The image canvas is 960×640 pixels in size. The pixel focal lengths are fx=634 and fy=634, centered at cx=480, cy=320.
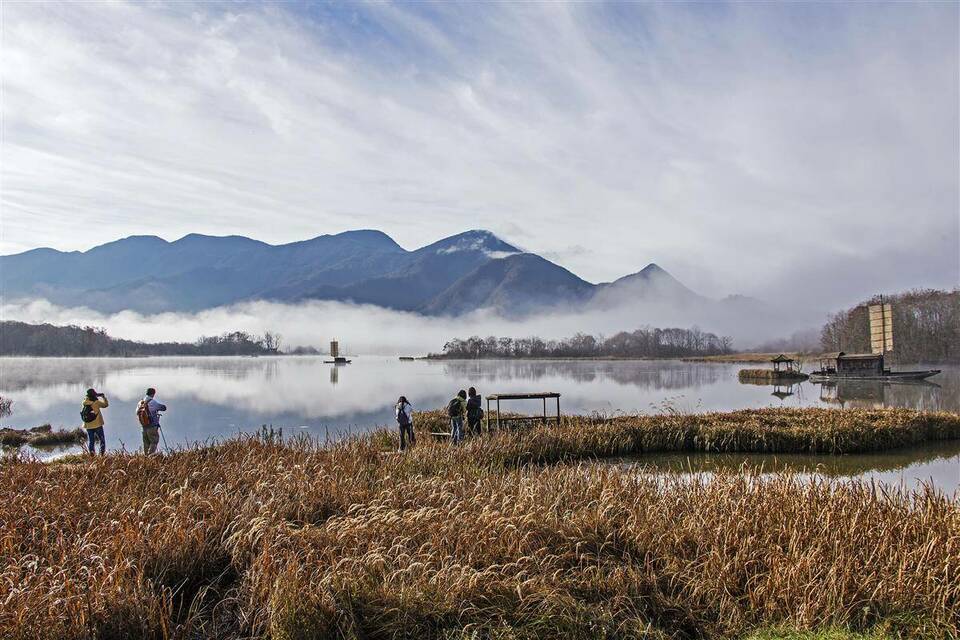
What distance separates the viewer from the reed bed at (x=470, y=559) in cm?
695

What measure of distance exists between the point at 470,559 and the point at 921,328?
125 m

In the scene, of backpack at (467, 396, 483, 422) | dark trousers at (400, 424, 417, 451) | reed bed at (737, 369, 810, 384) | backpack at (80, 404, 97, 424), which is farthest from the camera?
reed bed at (737, 369, 810, 384)

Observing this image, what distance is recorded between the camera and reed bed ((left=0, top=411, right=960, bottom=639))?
6945 mm

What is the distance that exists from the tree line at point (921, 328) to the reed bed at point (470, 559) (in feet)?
358

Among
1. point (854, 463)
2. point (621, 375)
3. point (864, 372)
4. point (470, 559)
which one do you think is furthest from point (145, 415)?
point (621, 375)

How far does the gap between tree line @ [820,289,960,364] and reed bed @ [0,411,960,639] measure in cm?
10913

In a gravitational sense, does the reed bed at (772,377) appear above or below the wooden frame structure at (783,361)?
below

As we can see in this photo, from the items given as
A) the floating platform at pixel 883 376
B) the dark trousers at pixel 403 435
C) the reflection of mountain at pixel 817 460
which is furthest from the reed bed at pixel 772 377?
the dark trousers at pixel 403 435

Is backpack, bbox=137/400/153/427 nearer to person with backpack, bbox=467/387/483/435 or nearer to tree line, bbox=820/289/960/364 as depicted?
person with backpack, bbox=467/387/483/435

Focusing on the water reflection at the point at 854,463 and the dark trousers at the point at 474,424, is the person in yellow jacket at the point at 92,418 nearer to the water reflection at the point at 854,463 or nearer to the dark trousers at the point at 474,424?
the dark trousers at the point at 474,424

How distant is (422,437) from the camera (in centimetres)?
2156

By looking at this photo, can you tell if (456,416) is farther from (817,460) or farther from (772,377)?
(772,377)

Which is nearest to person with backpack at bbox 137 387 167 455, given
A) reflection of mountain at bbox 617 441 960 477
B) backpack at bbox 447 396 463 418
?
backpack at bbox 447 396 463 418

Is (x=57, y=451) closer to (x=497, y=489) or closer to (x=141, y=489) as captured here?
(x=141, y=489)
